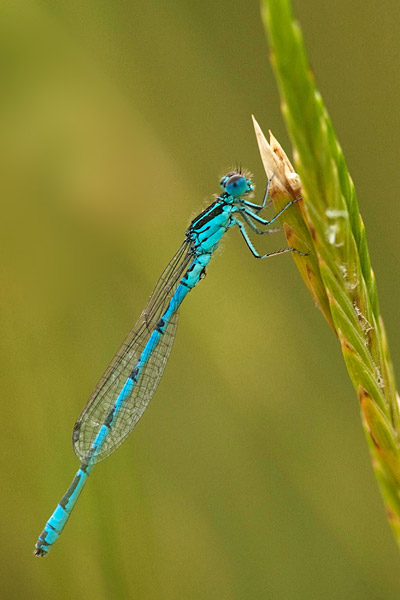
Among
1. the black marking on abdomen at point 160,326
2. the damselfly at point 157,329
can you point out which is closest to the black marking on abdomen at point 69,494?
the damselfly at point 157,329

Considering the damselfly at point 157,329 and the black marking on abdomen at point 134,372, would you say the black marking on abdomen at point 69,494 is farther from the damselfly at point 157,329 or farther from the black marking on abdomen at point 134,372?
the black marking on abdomen at point 134,372

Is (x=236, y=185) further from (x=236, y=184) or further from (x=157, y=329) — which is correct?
(x=157, y=329)

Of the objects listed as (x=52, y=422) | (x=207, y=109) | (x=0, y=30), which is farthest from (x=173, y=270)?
(x=0, y=30)

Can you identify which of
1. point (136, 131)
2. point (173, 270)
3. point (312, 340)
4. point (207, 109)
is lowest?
point (312, 340)

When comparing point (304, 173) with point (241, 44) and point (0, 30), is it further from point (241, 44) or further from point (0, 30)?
point (241, 44)

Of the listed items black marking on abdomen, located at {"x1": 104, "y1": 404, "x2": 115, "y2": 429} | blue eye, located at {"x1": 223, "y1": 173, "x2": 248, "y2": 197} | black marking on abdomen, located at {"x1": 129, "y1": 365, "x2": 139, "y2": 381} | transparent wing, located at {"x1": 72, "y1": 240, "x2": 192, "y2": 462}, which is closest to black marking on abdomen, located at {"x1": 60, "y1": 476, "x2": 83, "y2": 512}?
transparent wing, located at {"x1": 72, "y1": 240, "x2": 192, "y2": 462}
